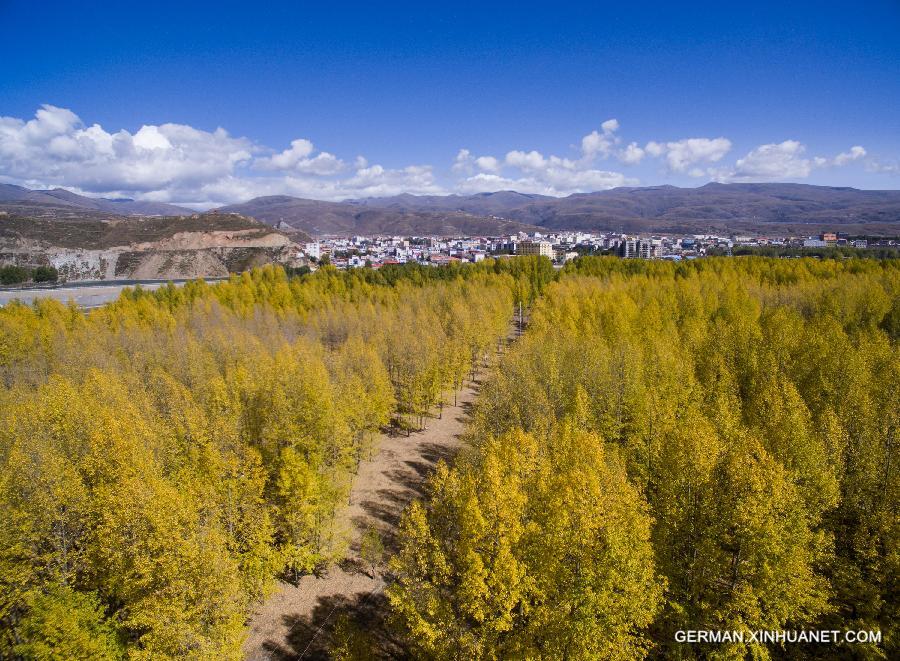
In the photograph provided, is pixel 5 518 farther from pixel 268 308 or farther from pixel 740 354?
pixel 268 308

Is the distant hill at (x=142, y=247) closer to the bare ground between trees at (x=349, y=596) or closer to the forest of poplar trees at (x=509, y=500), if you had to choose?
the forest of poplar trees at (x=509, y=500)

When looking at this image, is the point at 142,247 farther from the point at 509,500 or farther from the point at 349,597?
the point at 509,500

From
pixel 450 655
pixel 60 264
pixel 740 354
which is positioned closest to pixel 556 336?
pixel 740 354

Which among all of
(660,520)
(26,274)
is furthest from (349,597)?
(26,274)

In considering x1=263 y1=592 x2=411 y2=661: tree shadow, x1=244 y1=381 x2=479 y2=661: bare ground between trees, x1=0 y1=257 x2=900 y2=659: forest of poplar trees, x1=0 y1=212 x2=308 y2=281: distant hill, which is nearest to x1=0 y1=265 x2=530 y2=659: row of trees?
x1=0 y1=257 x2=900 y2=659: forest of poplar trees

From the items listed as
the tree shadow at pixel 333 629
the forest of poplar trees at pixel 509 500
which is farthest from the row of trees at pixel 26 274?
the tree shadow at pixel 333 629

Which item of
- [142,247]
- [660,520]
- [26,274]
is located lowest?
[660,520]

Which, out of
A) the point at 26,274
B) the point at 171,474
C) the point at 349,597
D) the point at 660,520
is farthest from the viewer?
the point at 26,274
